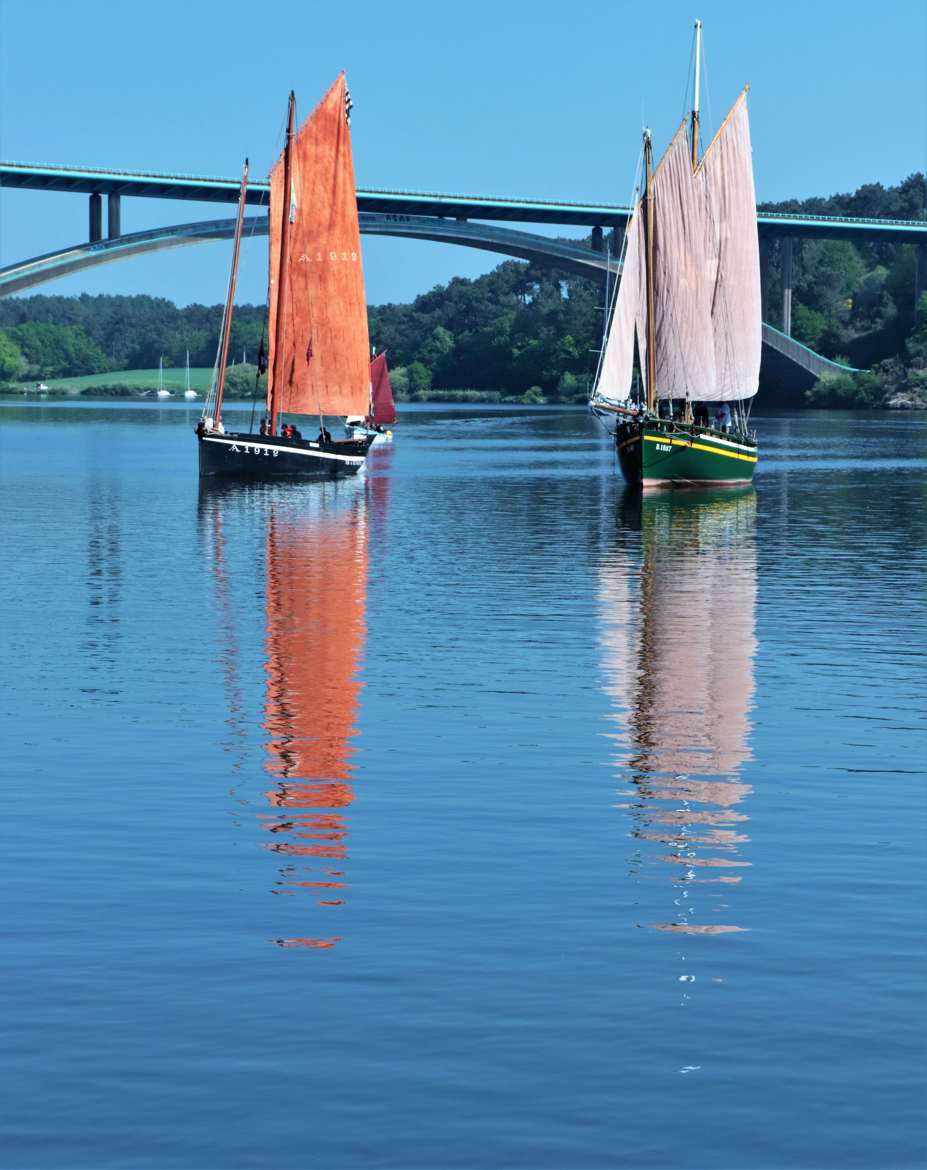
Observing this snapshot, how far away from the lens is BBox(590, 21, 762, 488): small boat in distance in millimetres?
62688

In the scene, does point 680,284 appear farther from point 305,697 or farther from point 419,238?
point 419,238

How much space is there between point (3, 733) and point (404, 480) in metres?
54.7

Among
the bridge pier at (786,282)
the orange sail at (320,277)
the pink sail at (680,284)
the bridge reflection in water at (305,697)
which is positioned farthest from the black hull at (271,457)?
the bridge pier at (786,282)

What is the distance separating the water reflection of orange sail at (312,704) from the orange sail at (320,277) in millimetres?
25815

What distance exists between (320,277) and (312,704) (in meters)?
48.5

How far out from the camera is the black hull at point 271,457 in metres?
65.5

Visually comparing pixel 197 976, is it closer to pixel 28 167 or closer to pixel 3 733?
pixel 3 733

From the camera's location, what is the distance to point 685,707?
68.9ft

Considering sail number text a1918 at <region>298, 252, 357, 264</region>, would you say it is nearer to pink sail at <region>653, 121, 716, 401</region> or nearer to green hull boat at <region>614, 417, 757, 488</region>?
pink sail at <region>653, 121, 716, 401</region>

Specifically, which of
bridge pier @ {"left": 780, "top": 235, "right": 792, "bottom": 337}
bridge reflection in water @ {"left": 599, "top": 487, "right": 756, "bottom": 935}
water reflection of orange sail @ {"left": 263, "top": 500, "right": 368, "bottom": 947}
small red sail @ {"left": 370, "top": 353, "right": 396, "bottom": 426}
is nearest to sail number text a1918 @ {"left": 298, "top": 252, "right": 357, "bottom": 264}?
bridge reflection in water @ {"left": 599, "top": 487, "right": 756, "bottom": 935}

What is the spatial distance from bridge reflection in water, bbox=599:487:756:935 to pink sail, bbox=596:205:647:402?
19857mm

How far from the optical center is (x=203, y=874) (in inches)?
529

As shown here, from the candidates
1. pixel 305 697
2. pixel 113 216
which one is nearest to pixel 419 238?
pixel 113 216

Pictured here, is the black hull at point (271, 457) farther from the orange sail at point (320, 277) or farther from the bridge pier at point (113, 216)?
the bridge pier at point (113, 216)
